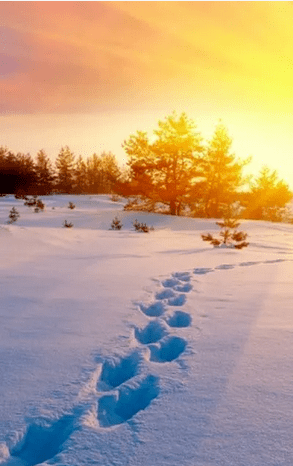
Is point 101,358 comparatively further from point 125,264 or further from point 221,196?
point 221,196

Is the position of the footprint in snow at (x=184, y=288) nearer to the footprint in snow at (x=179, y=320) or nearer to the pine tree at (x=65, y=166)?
the footprint in snow at (x=179, y=320)

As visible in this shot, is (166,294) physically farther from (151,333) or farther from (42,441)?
(42,441)

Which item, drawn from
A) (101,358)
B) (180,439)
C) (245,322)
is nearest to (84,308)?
(101,358)

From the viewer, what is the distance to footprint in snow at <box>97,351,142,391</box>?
2379mm

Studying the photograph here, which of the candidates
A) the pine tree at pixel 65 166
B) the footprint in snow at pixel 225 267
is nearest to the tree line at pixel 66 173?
the pine tree at pixel 65 166

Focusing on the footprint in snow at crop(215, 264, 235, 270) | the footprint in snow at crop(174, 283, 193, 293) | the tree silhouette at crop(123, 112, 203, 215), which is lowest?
the footprint in snow at crop(174, 283, 193, 293)

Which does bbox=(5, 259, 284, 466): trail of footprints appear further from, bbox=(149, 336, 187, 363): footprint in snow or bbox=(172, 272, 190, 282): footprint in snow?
bbox=(172, 272, 190, 282): footprint in snow

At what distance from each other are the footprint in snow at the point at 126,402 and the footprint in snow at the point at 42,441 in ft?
0.58

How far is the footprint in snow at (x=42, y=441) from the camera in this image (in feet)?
5.66

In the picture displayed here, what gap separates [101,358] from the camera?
2.60 m

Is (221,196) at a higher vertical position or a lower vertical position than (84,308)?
higher

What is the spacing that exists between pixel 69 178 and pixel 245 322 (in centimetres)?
4615

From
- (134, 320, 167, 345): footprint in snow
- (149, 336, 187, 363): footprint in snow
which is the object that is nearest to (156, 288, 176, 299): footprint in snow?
(134, 320, 167, 345): footprint in snow

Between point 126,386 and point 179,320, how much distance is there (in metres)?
1.35
